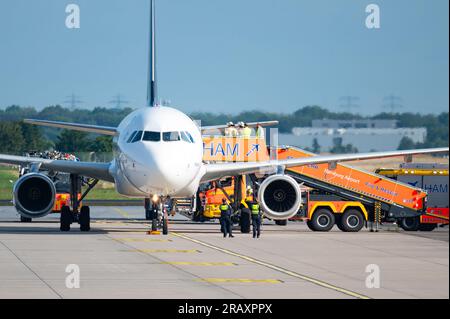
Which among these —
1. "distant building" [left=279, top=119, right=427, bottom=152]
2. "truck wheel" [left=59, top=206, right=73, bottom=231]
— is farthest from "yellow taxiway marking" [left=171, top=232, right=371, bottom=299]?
"distant building" [left=279, top=119, right=427, bottom=152]

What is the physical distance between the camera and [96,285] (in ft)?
74.1

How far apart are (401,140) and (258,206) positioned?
1151cm

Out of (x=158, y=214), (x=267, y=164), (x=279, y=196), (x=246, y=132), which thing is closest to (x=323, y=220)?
(x=279, y=196)

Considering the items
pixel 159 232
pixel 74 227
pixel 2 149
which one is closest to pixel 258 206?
pixel 159 232

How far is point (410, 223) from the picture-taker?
44.6m

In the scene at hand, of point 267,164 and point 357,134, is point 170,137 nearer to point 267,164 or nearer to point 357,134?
point 267,164

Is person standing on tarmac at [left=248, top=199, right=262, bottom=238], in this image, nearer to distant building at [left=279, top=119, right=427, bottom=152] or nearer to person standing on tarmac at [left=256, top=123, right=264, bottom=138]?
distant building at [left=279, top=119, right=427, bottom=152]

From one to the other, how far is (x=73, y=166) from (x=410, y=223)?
1405cm

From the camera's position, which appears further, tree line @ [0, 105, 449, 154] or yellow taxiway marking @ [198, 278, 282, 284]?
tree line @ [0, 105, 449, 154]

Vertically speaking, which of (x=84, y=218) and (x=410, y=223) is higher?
(x=84, y=218)

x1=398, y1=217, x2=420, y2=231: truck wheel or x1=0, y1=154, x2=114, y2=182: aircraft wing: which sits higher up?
x1=0, y1=154, x2=114, y2=182: aircraft wing

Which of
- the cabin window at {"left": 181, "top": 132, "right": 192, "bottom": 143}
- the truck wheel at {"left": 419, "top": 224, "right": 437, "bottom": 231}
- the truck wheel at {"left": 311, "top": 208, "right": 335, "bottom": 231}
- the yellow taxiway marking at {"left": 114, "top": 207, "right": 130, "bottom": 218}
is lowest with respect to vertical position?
the yellow taxiway marking at {"left": 114, "top": 207, "right": 130, "bottom": 218}

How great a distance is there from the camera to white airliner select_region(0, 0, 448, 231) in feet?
116

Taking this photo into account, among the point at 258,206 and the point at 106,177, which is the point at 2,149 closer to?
the point at 106,177
